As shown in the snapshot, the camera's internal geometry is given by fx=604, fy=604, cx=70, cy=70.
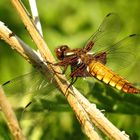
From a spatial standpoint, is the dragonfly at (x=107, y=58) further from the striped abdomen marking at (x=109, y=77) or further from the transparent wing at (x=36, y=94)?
the transparent wing at (x=36, y=94)

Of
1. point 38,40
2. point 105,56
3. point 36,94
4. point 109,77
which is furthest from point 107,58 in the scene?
point 38,40

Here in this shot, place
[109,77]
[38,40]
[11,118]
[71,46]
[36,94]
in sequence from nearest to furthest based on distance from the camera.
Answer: [11,118]
[38,40]
[36,94]
[109,77]
[71,46]

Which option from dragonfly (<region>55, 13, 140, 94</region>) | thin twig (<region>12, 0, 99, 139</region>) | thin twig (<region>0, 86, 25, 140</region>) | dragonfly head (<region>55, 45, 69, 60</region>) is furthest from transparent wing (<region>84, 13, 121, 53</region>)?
thin twig (<region>0, 86, 25, 140</region>)

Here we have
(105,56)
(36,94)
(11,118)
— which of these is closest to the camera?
(11,118)

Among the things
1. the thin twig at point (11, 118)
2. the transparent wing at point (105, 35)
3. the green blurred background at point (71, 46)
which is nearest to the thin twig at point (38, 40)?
the thin twig at point (11, 118)

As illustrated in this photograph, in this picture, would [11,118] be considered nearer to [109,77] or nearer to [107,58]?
[109,77]

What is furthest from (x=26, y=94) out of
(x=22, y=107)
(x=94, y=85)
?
(x=94, y=85)

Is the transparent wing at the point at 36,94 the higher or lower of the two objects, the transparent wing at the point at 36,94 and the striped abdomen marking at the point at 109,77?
the higher
